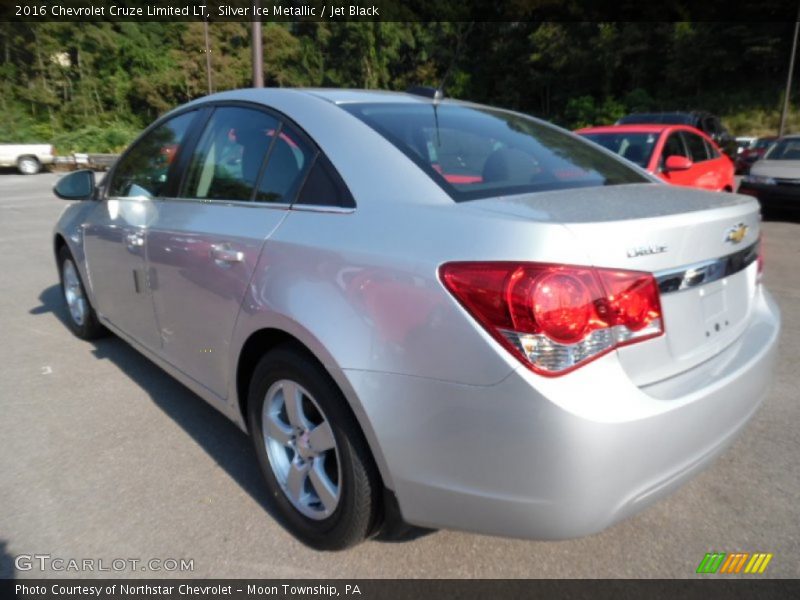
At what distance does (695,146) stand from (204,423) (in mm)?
7470

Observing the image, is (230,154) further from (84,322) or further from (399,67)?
(399,67)

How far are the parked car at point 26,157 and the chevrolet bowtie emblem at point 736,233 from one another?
27.4 metres

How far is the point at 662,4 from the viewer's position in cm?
4706

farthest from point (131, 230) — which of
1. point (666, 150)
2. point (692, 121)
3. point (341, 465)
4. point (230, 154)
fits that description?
point (692, 121)

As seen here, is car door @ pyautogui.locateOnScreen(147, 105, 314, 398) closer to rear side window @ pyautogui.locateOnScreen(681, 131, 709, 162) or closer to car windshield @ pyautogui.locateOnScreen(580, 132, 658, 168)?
car windshield @ pyautogui.locateOnScreen(580, 132, 658, 168)

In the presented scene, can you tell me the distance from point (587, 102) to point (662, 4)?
531 inches

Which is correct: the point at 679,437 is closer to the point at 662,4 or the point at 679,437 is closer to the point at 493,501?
the point at 493,501

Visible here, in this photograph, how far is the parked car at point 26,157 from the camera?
23.5 metres

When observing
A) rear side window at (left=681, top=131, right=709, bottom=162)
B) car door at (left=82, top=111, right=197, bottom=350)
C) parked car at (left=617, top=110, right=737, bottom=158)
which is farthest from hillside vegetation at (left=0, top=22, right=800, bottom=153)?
car door at (left=82, top=111, right=197, bottom=350)

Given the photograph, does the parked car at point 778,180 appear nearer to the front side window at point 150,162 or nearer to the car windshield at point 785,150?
the car windshield at point 785,150

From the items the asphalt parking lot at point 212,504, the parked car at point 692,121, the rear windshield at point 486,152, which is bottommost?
the asphalt parking lot at point 212,504

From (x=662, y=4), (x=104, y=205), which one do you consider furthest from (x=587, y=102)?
(x=104, y=205)

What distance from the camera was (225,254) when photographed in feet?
7.84

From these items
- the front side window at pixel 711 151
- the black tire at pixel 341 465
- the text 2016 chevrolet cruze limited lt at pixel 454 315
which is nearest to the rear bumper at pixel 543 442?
the text 2016 chevrolet cruze limited lt at pixel 454 315
